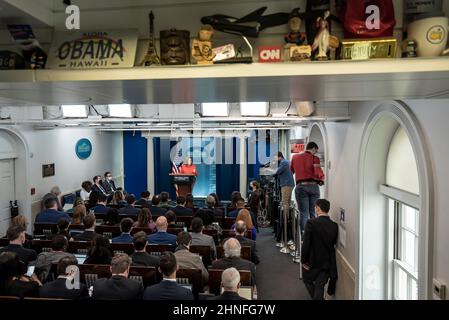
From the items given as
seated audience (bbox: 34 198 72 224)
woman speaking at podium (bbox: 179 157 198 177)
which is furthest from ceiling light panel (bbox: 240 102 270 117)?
woman speaking at podium (bbox: 179 157 198 177)

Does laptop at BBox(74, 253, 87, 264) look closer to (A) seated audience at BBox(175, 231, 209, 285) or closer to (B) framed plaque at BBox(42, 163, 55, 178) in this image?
(A) seated audience at BBox(175, 231, 209, 285)

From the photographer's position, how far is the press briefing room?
1.57 meters

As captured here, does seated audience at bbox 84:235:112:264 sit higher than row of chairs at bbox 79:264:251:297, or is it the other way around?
seated audience at bbox 84:235:112:264

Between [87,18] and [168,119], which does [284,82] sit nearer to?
[87,18]

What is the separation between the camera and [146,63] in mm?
1683

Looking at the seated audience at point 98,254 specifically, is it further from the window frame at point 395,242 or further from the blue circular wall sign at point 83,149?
the blue circular wall sign at point 83,149

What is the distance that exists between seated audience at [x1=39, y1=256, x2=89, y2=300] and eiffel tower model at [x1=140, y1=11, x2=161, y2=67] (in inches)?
87.2

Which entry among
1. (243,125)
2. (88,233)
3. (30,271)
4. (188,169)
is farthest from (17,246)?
(188,169)

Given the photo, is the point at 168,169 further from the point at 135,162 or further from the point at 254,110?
the point at 254,110

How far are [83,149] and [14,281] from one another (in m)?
7.55

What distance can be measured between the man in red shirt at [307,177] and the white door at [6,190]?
5749 millimetres

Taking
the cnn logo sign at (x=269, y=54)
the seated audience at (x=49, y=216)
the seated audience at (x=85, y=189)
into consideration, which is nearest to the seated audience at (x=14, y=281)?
the seated audience at (x=49, y=216)
